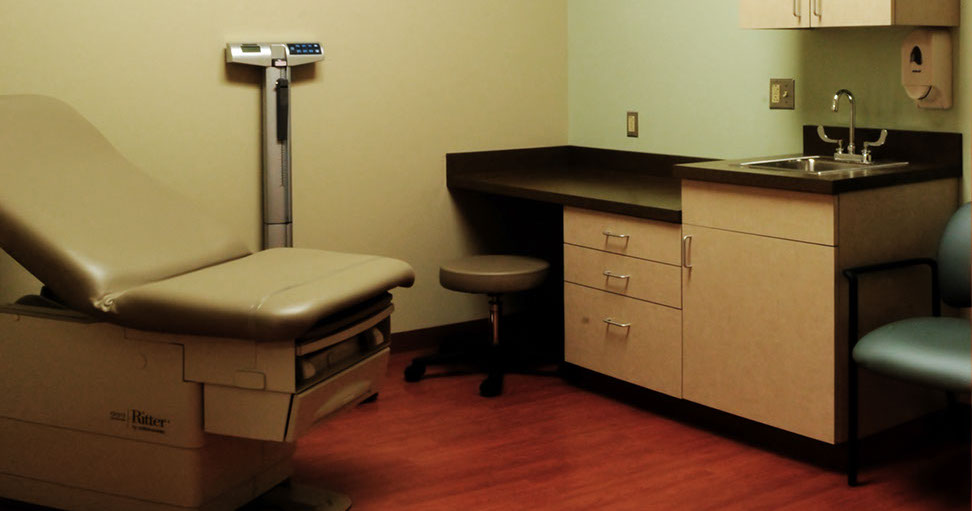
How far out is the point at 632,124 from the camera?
449 cm

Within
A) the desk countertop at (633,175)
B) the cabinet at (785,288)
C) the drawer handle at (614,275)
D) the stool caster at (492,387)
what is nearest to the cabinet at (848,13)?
the desk countertop at (633,175)

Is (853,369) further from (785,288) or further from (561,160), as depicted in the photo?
(561,160)

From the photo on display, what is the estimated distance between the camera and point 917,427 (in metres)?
3.40

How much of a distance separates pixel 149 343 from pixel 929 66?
2.30 m

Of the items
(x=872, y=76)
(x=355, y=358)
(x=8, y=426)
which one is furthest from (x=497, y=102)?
(x=8, y=426)

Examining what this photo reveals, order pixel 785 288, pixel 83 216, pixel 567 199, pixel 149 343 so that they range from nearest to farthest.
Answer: pixel 149 343, pixel 83 216, pixel 785 288, pixel 567 199

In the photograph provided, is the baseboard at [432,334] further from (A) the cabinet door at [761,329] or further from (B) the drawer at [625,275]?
(A) the cabinet door at [761,329]

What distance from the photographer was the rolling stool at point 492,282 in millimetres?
4023

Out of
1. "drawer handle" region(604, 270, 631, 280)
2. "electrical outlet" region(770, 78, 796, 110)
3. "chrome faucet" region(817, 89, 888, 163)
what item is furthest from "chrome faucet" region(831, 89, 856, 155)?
"drawer handle" region(604, 270, 631, 280)

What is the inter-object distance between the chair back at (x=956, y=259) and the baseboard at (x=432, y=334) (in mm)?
2008

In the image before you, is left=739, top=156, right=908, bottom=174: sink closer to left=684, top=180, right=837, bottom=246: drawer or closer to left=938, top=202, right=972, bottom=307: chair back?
left=684, top=180, right=837, bottom=246: drawer

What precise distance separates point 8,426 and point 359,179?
1776 millimetres

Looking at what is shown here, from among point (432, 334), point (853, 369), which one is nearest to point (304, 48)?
point (432, 334)

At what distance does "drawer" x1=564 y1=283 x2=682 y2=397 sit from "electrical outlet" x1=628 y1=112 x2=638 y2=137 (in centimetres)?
81
